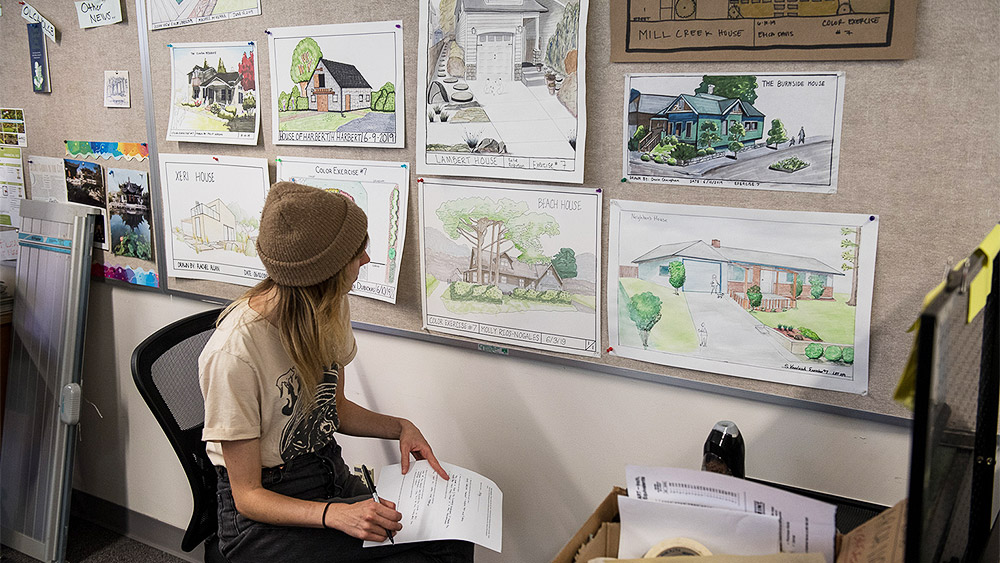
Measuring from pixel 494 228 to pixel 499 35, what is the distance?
0.39m

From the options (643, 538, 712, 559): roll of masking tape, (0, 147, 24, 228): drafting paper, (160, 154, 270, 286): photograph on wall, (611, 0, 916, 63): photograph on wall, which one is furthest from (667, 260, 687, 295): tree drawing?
(0, 147, 24, 228): drafting paper

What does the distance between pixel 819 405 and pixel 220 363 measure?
3.44 feet

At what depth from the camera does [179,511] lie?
7.41 ft

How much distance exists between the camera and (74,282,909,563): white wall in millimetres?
1308

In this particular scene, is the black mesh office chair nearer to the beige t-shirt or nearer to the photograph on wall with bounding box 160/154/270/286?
the beige t-shirt

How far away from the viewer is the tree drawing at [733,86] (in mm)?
1243

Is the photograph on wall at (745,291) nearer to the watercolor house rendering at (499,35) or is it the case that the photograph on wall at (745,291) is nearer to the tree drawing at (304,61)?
the watercolor house rendering at (499,35)

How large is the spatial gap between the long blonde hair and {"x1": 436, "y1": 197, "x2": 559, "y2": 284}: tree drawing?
0.30 m

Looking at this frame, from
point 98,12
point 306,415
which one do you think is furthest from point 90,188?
point 306,415

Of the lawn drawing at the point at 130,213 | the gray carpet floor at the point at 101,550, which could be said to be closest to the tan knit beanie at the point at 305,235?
the lawn drawing at the point at 130,213

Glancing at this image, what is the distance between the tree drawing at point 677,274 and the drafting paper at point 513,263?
5.8 inches

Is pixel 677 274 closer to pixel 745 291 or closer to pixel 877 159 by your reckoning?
pixel 745 291

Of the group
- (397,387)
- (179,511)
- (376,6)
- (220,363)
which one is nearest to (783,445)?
(397,387)

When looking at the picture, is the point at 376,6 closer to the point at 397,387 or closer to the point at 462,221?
the point at 462,221
